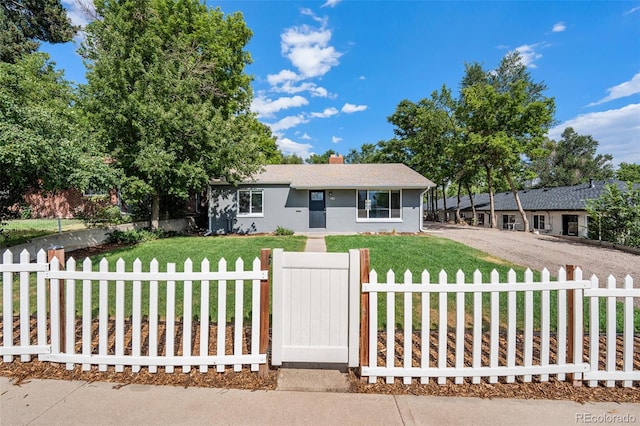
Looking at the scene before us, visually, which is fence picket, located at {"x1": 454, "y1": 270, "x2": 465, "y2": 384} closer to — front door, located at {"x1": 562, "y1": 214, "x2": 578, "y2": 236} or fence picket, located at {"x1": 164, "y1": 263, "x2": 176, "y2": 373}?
fence picket, located at {"x1": 164, "y1": 263, "x2": 176, "y2": 373}

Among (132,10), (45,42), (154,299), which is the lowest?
(154,299)

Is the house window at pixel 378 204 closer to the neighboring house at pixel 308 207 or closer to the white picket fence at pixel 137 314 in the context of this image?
the neighboring house at pixel 308 207

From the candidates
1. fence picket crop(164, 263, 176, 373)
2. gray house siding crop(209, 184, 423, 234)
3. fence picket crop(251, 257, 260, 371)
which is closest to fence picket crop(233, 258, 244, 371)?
fence picket crop(251, 257, 260, 371)

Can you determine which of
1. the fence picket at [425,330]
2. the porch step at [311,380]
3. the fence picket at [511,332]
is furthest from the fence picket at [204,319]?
the fence picket at [511,332]

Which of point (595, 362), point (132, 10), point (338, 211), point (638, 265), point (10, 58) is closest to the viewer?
point (595, 362)

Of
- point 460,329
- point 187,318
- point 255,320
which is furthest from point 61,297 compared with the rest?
point 460,329

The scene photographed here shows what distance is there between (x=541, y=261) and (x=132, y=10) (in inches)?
689

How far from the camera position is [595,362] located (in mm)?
2623

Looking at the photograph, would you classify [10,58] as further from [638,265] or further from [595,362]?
[638,265]

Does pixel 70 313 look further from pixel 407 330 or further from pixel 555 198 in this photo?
pixel 555 198

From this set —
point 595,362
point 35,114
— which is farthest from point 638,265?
point 35,114

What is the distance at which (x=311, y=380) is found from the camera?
2.58 m

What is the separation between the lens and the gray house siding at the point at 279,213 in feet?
47.5

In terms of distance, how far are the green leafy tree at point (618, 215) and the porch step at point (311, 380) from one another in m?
14.0
